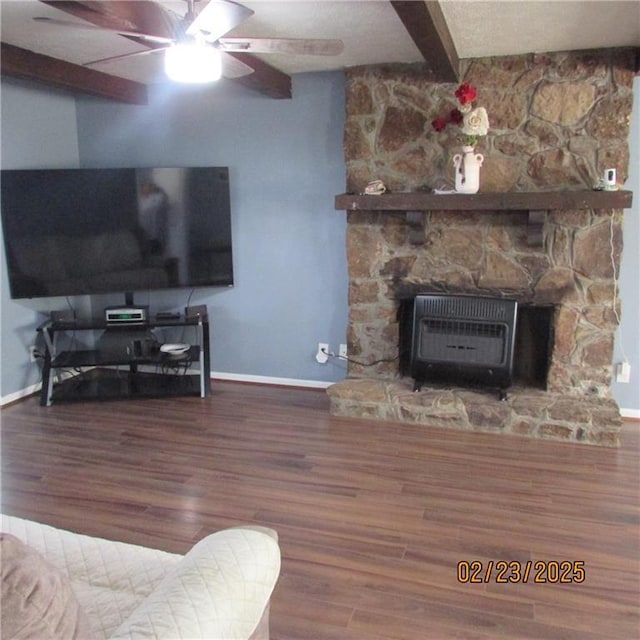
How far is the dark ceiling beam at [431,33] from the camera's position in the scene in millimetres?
2146

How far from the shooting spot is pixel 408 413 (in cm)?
357

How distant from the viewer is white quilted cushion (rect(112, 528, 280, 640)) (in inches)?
44.9

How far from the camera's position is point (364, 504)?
8.75 feet

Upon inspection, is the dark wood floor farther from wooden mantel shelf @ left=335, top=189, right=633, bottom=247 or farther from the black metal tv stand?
wooden mantel shelf @ left=335, top=189, right=633, bottom=247

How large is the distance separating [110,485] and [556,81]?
10.5 feet

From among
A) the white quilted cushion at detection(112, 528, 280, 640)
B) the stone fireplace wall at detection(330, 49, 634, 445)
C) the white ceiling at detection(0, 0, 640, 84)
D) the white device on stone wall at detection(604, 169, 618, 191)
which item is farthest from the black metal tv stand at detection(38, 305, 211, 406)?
the white quilted cushion at detection(112, 528, 280, 640)

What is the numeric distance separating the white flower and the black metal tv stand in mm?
2094

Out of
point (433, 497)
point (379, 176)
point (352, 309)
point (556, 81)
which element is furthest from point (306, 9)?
point (433, 497)

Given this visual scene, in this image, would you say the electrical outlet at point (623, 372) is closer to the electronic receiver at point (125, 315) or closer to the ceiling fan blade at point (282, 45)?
the ceiling fan blade at point (282, 45)

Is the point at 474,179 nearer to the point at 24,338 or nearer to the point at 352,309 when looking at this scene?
the point at 352,309

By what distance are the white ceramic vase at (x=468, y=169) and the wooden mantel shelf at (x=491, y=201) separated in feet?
0.20

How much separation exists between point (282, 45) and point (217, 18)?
0.35 m

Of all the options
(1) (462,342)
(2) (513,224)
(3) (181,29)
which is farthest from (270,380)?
(3) (181,29)

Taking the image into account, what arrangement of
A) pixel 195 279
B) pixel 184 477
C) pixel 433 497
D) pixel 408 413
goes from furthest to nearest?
pixel 195 279, pixel 408 413, pixel 184 477, pixel 433 497
